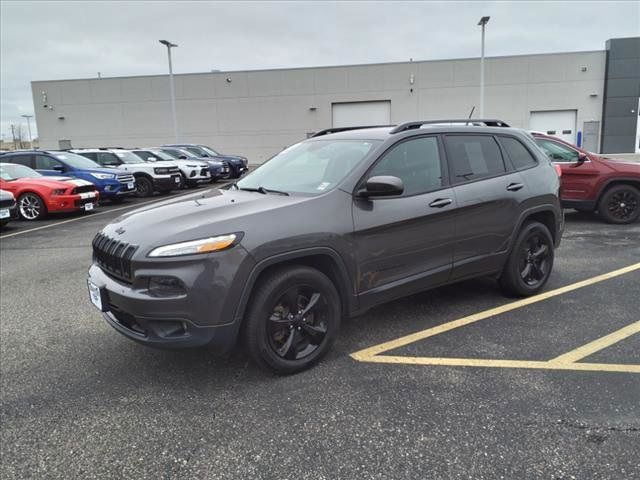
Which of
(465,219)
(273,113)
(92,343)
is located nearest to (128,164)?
(92,343)

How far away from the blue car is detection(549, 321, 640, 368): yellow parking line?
1351cm

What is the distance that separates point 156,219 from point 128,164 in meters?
15.3

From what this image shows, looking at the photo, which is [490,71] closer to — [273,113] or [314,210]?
[273,113]

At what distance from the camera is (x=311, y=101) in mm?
33812

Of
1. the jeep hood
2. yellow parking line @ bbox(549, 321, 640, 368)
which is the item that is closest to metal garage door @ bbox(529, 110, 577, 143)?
yellow parking line @ bbox(549, 321, 640, 368)

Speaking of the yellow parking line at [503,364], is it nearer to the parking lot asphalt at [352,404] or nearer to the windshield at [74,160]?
the parking lot asphalt at [352,404]

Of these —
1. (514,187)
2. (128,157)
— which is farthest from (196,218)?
(128,157)

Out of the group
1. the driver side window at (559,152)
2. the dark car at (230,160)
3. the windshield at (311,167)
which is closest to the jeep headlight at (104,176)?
the dark car at (230,160)

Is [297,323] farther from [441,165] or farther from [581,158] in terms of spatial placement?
[581,158]

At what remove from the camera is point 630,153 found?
3152 centimetres

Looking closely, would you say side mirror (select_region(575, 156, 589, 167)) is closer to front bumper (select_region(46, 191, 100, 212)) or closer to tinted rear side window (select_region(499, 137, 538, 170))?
tinted rear side window (select_region(499, 137, 538, 170))

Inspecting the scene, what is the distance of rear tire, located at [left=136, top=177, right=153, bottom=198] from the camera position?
56.2 ft

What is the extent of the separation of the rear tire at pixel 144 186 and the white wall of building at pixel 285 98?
17.5m

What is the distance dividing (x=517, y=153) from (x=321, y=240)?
8.75ft
